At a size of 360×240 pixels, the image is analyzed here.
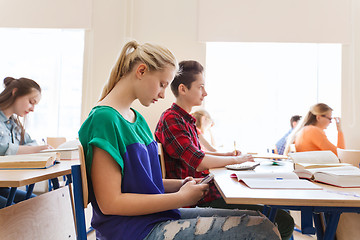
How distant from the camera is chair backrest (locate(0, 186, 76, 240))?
1.32 m

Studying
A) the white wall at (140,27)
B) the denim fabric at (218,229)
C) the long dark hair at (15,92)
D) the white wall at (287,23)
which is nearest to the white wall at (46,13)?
the white wall at (140,27)

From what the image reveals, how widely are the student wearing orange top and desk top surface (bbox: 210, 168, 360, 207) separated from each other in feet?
8.16

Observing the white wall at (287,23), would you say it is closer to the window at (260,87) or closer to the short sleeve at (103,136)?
the window at (260,87)

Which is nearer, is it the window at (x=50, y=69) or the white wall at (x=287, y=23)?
the white wall at (x=287, y=23)

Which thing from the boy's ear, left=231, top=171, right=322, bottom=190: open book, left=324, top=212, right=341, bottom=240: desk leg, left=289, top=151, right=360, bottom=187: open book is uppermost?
the boy's ear

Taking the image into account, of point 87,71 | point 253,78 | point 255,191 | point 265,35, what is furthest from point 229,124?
point 255,191

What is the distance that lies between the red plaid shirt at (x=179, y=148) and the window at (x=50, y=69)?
368cm

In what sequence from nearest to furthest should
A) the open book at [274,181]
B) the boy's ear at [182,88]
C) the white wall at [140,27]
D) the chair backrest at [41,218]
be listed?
the open book at [274,181]
the chair backrest at [41,218]
the boy's ear at [182,88]
the white wall at [140,27]

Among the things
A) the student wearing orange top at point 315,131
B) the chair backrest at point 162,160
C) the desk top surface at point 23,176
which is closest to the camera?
the desk top surface at point 23,176

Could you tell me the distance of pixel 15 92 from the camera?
2.21 metres

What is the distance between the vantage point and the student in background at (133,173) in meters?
0.89

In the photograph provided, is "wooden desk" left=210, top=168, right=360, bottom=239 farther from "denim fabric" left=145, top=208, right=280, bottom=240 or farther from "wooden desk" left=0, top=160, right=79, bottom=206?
"wooden desk" left=0, top=160, right=79, bottom=206

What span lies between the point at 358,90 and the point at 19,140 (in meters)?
4.62

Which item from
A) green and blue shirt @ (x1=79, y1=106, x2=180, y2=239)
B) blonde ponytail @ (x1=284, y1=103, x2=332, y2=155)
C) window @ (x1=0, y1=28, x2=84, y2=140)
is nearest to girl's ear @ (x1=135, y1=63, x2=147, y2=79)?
green and blue shirt @ (x1=79, y1=106, x2=180, y2=239)
